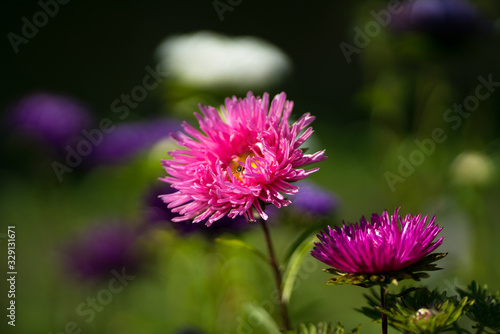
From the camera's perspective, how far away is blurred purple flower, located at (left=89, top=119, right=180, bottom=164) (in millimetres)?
1442

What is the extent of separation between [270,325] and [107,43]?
141 inches

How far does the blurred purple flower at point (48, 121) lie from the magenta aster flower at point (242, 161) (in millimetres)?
1029

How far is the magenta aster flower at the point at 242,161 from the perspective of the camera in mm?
598

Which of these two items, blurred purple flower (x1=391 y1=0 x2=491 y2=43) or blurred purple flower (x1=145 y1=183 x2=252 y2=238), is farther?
blurred purple flower (x1=391 y1=0 x2=491 y2=43)

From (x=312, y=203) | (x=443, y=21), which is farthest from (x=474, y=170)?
(x=312, y=203)

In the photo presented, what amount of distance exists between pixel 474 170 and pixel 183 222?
2.01 ft

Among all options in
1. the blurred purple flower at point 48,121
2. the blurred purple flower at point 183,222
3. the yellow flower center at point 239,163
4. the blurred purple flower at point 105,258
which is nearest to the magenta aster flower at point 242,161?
the yellow flower center at point 239,163

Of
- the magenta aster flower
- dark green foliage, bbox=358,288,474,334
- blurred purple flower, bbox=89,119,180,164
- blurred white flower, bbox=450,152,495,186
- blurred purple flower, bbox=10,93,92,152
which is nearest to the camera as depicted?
dark green foliage, bbox=358,288,474,334

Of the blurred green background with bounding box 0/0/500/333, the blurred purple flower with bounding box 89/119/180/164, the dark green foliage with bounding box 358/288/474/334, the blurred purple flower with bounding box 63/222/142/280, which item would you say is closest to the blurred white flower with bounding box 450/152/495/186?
the blurred green background with bounding box 0/0/500/333

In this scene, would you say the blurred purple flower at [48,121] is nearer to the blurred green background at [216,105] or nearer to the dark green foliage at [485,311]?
the blurred green background at [216,105]

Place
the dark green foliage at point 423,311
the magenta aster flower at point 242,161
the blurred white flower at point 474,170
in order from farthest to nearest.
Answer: the blurred white flower at point 474,170
the magenta aster flower at point 242,161
the dark green foliage at point 423,311

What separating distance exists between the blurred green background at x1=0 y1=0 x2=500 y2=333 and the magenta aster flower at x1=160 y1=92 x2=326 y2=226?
0.43 meters

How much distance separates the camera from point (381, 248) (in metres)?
0.50

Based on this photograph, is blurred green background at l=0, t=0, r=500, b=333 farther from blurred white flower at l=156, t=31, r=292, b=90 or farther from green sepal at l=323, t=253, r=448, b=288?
green sepal at l=323, t=253, r=448, b=288
